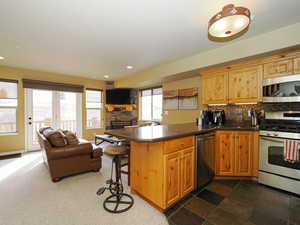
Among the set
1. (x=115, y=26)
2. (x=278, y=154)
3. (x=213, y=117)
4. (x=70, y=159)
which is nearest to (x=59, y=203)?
(x=70, y=159)

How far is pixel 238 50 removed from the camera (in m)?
2.55

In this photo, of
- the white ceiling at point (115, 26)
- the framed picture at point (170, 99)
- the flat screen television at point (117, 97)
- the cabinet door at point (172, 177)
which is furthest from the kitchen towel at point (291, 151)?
the flat screen television at point (117, 97)

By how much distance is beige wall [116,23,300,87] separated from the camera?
2.10 m

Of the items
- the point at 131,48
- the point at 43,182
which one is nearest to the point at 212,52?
the point at 131,48

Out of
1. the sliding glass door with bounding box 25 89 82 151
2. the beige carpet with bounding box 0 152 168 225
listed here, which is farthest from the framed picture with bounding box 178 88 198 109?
the sliding glass door with bounding box 25 89 82 151

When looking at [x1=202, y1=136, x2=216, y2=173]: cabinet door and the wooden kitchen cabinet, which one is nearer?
[x1=202, y1=136, x2=216, y2=173]: cabinet door

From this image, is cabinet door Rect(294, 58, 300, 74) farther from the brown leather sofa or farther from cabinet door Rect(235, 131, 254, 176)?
the brown leather sofa

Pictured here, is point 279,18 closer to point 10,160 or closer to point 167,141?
point 167,141

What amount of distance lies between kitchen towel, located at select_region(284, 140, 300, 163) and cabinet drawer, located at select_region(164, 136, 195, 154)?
138 centimetres

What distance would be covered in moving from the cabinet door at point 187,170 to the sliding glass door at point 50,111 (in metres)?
4.57

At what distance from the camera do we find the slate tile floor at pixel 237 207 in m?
1.63

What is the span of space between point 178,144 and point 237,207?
3.74 ft

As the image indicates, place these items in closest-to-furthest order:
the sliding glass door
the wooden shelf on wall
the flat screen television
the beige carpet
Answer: the beige carpet < the sliding glass door < the flat screen television < the wooden shelf on wall

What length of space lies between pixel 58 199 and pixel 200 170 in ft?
7.03
